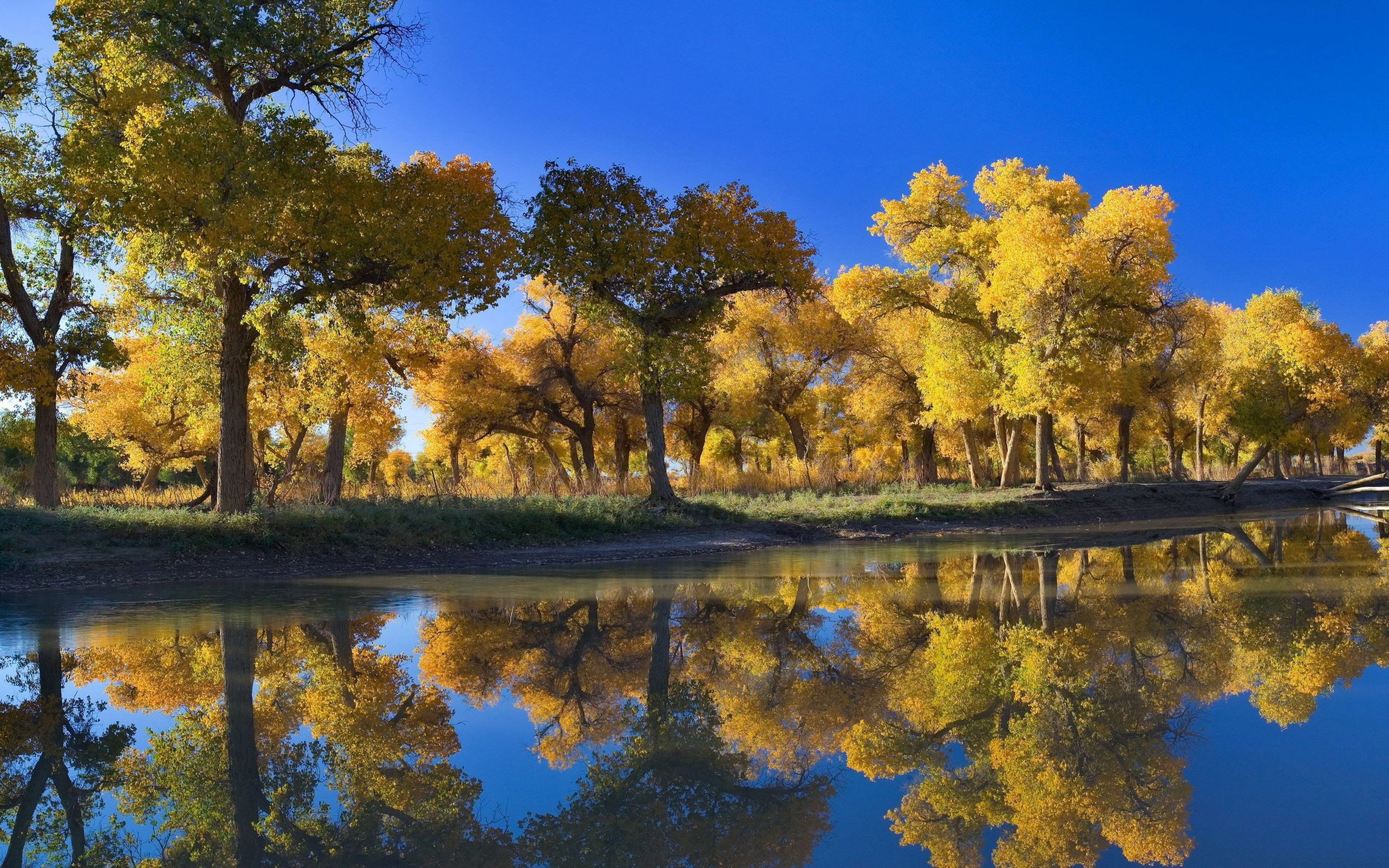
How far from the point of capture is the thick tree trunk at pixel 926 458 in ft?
117

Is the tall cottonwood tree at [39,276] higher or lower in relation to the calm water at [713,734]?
higher

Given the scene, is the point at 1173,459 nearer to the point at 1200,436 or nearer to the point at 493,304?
the point at 1200,436

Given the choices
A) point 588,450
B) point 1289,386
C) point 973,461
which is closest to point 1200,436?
point 1289,386

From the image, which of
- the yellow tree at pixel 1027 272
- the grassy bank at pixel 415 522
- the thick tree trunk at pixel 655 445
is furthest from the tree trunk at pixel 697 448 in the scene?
the yellow tree at pixel 1027 272

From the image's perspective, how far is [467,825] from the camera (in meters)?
3.28

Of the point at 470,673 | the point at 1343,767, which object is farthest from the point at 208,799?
the point at 1343,767

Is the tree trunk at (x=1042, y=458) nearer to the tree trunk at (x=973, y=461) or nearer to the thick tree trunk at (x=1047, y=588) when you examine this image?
the tree trunk at (x=973, y=461)

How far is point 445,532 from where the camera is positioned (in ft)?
51.5

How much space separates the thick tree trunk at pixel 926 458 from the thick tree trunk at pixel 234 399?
87.0 feet

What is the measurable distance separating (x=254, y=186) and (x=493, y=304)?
188 inches

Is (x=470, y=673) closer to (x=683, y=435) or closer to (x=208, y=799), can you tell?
(x=208, y=799)

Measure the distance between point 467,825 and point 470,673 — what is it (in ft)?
8.76

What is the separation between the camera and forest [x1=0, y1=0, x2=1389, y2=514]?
49.1 feet

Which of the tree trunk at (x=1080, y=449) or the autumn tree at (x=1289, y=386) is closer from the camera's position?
the autumn tree at (x=1289, y=386)
